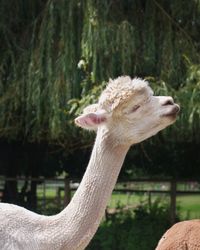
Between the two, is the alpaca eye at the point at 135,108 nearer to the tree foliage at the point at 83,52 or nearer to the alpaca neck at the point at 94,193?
the alpaca neck at the point at 94,193

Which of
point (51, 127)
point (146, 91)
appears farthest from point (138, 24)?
point (146, 91)

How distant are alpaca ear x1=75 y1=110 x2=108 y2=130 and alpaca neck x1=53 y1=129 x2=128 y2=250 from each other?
0.05m

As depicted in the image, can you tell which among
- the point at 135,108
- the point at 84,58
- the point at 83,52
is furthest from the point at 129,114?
the point at 84,58

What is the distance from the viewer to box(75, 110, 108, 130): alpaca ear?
9.91ft

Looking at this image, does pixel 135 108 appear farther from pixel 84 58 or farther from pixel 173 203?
pixel 173 203

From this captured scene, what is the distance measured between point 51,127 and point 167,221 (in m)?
3.03

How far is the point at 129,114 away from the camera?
3029 mm

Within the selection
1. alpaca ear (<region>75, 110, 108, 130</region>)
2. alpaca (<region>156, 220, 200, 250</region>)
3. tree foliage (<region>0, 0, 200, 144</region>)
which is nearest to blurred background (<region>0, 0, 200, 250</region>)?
tree foliage (<region>0, 0, 200, 144</region>)

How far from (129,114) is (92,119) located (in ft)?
0.59

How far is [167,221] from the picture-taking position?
9.40 meters

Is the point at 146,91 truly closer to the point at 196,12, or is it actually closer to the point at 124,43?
the point at 124,43

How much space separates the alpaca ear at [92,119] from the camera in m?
3.02

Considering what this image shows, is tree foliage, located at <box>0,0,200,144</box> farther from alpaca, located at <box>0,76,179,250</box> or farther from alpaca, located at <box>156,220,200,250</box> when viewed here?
alpaca, located at <box>0,76,179,250</box>

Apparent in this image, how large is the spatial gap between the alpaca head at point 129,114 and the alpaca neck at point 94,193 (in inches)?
2.2
